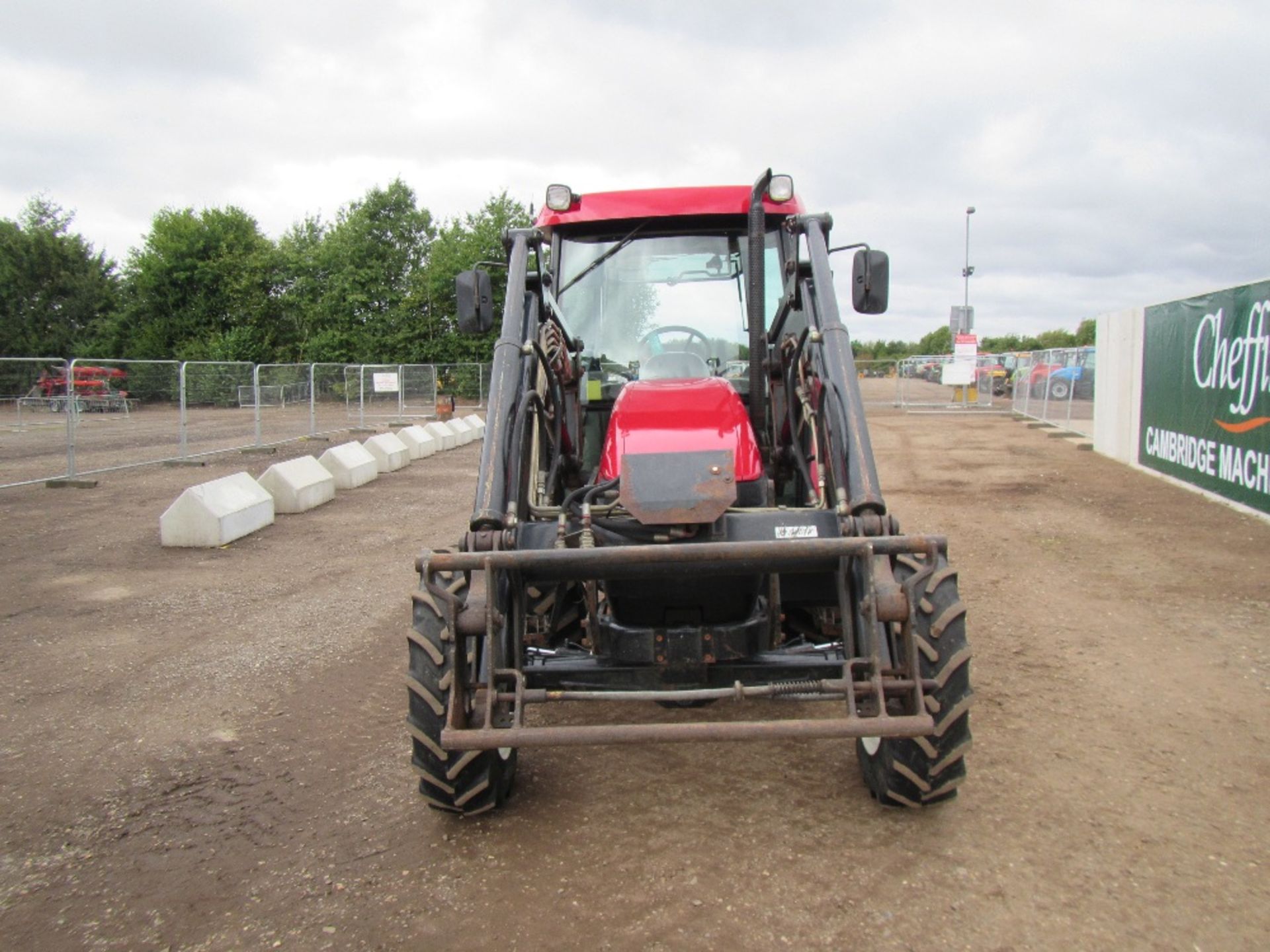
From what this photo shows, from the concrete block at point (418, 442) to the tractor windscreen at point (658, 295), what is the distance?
11.8 metres

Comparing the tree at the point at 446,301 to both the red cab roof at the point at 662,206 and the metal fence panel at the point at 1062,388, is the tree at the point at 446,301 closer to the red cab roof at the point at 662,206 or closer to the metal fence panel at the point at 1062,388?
the metal fence panel at the point at 1062,388

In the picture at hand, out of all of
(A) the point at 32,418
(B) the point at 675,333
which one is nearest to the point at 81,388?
(A) the point at 32,418

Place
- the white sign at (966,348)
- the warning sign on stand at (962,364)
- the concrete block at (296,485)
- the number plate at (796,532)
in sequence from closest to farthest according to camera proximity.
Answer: the number plate at (796,532) → the concrete block at (296,485) → the warning sign on stand at (962,364) → the white sign at (966,348)

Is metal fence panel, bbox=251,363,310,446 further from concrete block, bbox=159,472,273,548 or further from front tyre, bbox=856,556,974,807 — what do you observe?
front tyre, bbox=856,556,974,807

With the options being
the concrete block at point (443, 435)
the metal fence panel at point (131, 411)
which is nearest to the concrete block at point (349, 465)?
the metal fence panel at point (131, 411)

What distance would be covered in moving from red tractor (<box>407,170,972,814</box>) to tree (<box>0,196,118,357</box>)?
42.8 meters

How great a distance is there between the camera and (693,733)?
2891 millimetres

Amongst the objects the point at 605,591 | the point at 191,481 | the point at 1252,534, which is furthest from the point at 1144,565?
the point at 191,481

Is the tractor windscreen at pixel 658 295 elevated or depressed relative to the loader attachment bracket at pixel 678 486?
elevated

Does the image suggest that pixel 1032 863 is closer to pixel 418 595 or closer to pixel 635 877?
pixel 635 877

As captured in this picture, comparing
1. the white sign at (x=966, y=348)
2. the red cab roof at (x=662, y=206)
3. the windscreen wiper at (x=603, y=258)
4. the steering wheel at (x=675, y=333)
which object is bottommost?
the steering wheel at (x=675, y=333)

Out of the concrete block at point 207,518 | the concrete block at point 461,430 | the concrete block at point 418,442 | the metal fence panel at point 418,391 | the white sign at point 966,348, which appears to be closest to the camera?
the concrete block at point 207,518

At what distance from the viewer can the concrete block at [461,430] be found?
2019 cm

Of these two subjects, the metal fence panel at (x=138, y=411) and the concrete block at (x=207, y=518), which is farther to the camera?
the metal fence panel at (x=138, y=411)
